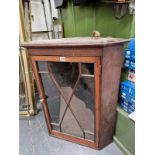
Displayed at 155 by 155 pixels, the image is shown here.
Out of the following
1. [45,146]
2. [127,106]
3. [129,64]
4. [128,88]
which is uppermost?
[129,64]

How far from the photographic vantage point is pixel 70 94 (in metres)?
1.46

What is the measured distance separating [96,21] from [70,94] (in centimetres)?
80

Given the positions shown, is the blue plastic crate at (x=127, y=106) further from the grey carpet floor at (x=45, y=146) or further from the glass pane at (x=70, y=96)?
the grey carpet floor at (x=45, y=146)

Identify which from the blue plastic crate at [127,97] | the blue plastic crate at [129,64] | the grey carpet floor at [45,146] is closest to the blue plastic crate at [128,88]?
the blue plastic crate at [127,97]

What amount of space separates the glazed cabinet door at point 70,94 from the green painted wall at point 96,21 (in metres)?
0.45

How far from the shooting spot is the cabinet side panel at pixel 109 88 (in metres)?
1.21

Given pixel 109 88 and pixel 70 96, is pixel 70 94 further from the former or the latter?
pixel 109 88

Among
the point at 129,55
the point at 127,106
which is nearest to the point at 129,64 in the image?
the point at 129,55

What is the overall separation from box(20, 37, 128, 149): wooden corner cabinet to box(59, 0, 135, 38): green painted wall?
20cm

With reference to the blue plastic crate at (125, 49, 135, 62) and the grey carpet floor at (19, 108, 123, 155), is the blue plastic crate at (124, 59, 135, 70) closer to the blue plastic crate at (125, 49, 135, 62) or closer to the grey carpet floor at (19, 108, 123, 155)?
the blue plastic crate at (125, 49, 135, 62)

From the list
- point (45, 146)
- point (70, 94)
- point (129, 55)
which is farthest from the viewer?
point (45, 146)

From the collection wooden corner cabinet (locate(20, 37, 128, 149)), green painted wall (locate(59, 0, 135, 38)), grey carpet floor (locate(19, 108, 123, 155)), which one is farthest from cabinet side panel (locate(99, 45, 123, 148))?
green painted wall (locate(59, 0, 135, 38))
